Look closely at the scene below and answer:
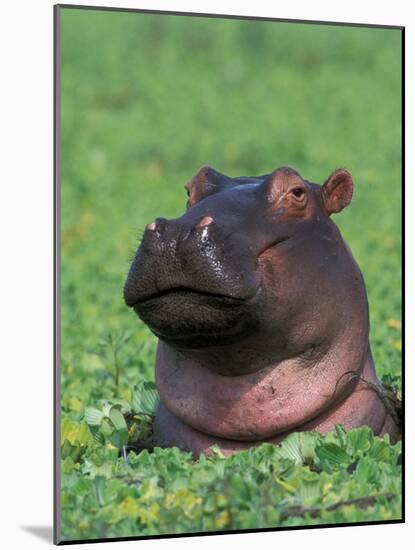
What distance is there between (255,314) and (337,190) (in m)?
0.82

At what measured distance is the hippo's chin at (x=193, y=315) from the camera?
591 centimetres

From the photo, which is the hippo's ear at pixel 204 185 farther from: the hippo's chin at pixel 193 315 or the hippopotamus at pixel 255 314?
the hippo's chin at pixel 193 315

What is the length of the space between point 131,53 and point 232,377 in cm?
1166

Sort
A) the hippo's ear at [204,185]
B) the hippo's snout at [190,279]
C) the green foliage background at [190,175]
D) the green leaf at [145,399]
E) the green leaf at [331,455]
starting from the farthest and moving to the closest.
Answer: the green leaf at [145,399]
the hippo's ear at [204,185]
the green leaf at [331,455]
the green foliage background at [190,175]
the hippo's snout at [190,279]

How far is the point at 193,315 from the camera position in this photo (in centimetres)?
591

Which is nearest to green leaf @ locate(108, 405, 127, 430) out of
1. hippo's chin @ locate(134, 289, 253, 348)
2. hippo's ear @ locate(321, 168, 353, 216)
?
hippo's chin @ locate(134, 289, 253, 348)

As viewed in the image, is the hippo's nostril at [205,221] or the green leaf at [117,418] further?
the green leaf at [117,418]

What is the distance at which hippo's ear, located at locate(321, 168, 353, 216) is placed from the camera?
21.7 feet

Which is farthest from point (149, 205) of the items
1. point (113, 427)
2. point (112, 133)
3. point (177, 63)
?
point (113, 427)

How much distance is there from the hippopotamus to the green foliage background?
0.18 metres

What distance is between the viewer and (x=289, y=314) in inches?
245

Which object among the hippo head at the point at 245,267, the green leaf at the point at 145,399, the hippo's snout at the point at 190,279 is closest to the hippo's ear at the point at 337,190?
the hippo head at the point at 245,267

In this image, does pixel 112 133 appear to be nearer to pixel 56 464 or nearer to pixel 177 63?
pixel 177 63

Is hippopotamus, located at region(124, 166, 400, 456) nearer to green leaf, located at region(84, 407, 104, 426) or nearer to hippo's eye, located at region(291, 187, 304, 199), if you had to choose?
hippo's eye, located at region(291, 187, 304, 199)
